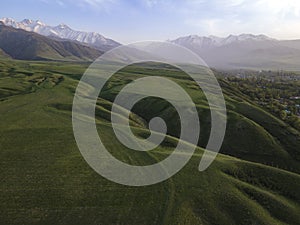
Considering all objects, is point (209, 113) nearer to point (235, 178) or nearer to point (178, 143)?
point (178, 143)

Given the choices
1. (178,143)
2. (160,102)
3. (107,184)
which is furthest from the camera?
(160,102)

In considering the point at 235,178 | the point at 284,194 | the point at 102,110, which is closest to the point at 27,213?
the point at 235,178

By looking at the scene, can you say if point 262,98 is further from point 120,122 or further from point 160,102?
point 120,122

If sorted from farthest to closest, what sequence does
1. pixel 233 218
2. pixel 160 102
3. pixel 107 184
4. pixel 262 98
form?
pixel 262 98 < pixel 160 102 < pixel 107 184 < pixel 233 218

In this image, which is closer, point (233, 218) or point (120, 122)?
point (233, 218)

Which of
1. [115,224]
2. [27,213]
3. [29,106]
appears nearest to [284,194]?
[115,224]

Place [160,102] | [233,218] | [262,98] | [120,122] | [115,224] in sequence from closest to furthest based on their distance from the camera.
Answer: [115,224], [233,218], [120,122], [160,102], [262,98]

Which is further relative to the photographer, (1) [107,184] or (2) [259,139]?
(2) [259,139]
